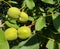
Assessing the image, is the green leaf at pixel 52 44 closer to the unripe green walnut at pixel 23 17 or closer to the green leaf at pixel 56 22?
the green leaf at pixel 56 22

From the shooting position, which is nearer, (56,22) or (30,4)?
(56,22)

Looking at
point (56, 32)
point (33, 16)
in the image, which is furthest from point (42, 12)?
point (56, 32)

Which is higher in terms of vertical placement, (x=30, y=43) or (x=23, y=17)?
(x=23, y=17)

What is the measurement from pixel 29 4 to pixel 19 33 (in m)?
0.19

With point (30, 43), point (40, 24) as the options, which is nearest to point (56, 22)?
point (40, 24)

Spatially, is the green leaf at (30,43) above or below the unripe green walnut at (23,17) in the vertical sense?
below

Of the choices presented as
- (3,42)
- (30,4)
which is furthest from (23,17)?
(3,42)

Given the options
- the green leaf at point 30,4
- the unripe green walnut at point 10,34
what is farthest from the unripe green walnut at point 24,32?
the green leaf at point 30,4

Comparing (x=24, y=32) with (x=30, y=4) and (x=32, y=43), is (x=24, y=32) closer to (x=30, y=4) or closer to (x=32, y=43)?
(x=32, y=43)

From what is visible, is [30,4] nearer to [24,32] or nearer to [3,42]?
[24,32]

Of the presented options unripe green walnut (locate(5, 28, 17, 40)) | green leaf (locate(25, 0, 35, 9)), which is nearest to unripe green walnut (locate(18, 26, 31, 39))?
unripe green walnut (locate(5, 28, 17, 40))

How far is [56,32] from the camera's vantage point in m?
1.24

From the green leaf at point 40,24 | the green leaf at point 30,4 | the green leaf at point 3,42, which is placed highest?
the green leaf at point 30,4

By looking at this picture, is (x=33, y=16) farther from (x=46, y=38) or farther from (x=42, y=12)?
(x=46, y=38)
